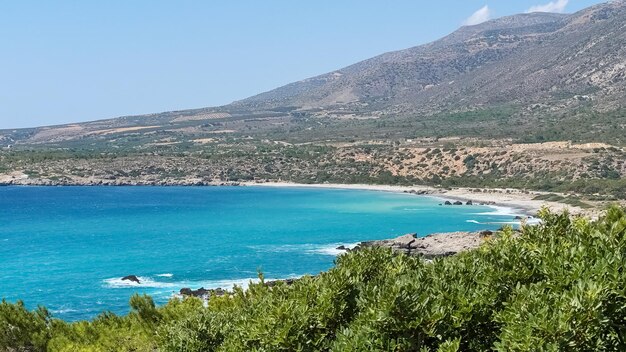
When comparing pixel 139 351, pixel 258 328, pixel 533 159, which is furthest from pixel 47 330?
pixel 533 159

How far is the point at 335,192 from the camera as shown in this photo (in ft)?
451

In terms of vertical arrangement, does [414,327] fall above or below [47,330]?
above

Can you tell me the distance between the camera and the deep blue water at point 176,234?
5750 cm

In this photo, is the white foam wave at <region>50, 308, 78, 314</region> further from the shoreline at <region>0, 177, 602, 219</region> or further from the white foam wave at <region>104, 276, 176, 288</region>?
the shoreline at <region>0, 177, 602, 219</region>

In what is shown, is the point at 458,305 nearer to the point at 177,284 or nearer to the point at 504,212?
the point at 177,284

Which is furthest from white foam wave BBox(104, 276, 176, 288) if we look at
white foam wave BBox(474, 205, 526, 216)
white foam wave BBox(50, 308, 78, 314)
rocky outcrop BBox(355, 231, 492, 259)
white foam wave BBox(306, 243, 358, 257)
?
white foam wave BBox(474, 205, 526, 216)

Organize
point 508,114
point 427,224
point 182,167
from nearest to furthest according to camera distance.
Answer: point 427,224, point 182,167, point 508,114

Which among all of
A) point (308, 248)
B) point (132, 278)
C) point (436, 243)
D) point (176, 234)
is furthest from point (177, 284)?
point (176, 234)

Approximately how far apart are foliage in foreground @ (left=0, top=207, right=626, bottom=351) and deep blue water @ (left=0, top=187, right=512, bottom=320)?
32718 millimetres

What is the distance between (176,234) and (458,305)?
256ft

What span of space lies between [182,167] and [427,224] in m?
89.4

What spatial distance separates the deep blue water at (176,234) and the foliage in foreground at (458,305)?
32718mm

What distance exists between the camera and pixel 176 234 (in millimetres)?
89000

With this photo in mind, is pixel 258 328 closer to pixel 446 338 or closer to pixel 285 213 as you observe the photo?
pixel 446 338
